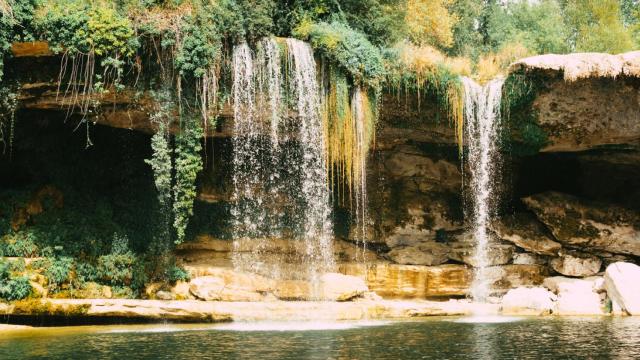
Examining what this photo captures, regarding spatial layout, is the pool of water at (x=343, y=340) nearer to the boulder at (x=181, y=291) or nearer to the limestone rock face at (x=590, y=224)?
the boulder at (x=181, y=291)

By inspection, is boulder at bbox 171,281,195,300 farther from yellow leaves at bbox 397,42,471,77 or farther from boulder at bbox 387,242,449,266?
yellow leaves at bbox 397,42,471,77

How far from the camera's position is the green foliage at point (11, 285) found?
15004 mm

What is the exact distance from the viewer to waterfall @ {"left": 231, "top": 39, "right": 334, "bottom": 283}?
56.7 ft

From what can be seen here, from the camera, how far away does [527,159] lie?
22.5 m

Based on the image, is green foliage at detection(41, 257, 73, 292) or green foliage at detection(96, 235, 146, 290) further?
green foliage at detection(96, 235, 146, 290)

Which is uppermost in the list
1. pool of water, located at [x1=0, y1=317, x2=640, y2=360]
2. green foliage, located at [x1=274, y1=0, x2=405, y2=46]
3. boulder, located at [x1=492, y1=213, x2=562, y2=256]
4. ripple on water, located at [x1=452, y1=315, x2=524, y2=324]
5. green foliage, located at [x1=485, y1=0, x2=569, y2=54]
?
green foliage, located at [x1=485, y1=0, x2=569, y2=54]

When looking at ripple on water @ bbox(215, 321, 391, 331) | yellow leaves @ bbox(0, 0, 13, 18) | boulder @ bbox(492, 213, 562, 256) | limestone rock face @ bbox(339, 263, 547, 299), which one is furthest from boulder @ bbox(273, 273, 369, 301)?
yellow leaves @ bbox(0, 0, 13, 18)

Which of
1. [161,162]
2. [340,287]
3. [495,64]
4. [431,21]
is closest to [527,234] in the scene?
[495,64]

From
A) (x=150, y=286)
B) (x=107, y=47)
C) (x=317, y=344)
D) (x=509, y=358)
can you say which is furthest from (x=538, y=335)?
(x=107, y=47)

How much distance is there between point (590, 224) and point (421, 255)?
17.1 feet

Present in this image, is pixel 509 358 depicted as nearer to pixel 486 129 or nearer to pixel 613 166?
pixel 486 129

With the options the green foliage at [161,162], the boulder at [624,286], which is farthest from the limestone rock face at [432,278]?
the green foliage at [161,162]

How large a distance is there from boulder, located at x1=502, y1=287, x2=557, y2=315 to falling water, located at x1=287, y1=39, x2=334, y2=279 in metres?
5.10

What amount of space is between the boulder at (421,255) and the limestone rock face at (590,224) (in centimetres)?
324
